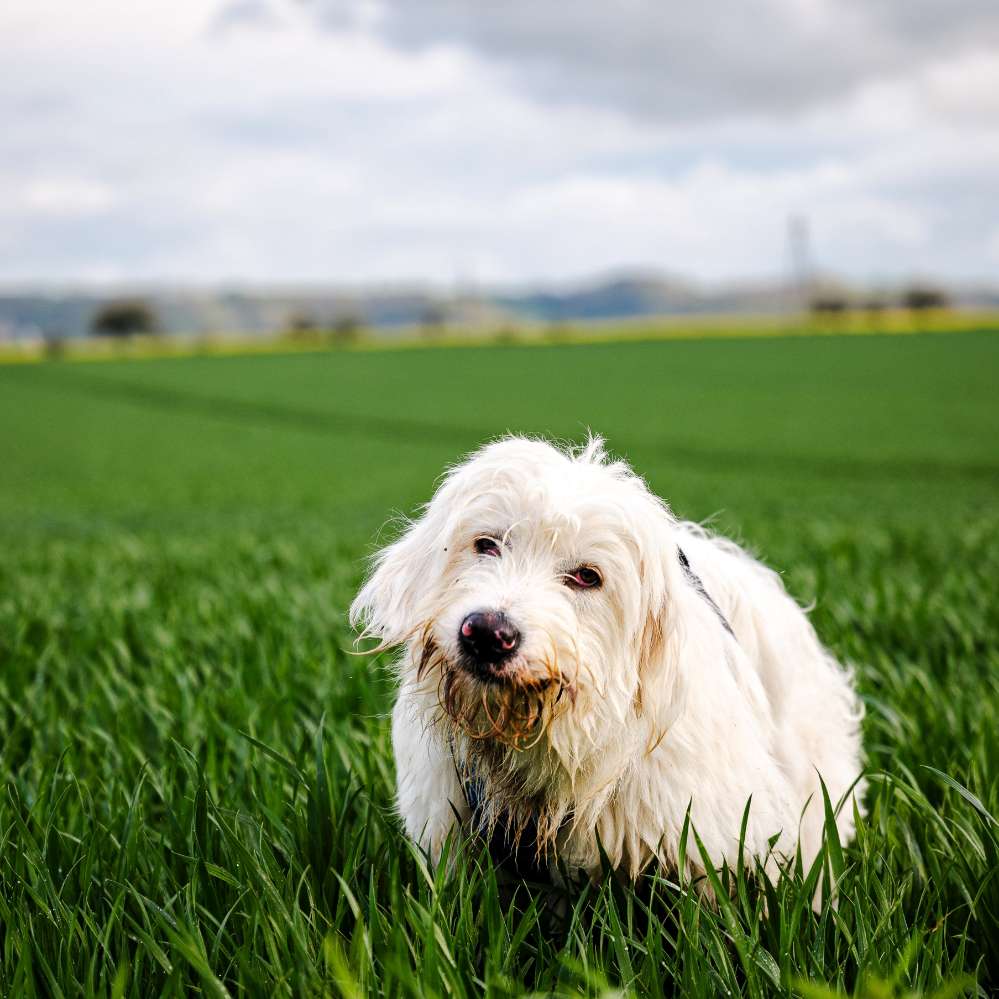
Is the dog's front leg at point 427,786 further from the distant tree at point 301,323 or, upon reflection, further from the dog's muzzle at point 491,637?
the distant tree at point 301,323

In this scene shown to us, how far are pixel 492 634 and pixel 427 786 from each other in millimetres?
Answer: 740

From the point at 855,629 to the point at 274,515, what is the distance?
12.1 m

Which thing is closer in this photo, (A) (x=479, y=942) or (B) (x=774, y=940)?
(B) (x=774, y=940)

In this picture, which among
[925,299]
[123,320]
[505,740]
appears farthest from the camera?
[123,320]

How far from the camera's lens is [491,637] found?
7.61 feet

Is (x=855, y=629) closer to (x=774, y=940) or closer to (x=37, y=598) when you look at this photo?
(x=774, y=940)

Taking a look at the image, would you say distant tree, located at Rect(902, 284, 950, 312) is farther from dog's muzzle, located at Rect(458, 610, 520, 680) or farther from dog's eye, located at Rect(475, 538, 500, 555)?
dog's muzzle, located at Rect(458, 610, 520, 680)

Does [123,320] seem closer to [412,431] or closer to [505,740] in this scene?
[412,431]

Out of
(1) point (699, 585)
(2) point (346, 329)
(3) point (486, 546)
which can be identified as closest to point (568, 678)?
(3) point (486, 546)

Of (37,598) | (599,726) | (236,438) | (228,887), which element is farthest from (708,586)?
(236,438)

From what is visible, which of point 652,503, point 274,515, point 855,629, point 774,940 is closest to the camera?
point 774,940

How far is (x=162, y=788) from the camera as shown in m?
3.12

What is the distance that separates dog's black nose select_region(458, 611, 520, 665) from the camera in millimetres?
2314

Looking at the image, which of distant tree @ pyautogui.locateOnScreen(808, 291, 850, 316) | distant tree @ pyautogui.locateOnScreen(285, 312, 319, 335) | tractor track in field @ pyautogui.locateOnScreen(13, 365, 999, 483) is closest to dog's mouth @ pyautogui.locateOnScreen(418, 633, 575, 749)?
tractor track in field @ pyautogui.locateOnScreen(13, 365, 999, 483)
